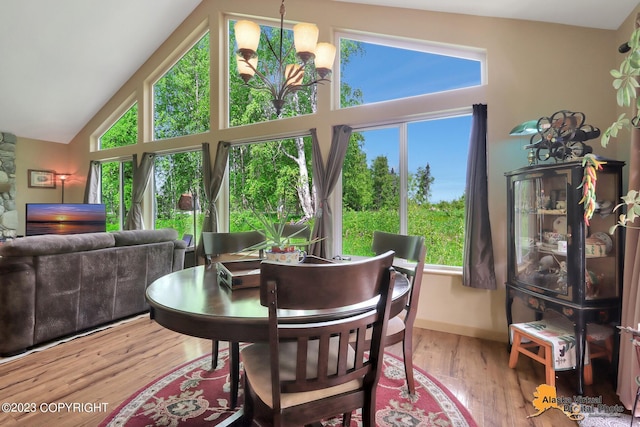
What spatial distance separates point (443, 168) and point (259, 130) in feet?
7.79

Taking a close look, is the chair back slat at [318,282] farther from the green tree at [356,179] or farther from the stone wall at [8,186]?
the stone wall at [8,186]

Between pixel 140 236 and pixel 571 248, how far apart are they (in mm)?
3676

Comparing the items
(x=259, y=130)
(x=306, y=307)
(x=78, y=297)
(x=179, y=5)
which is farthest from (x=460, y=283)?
(x=179, y=5)

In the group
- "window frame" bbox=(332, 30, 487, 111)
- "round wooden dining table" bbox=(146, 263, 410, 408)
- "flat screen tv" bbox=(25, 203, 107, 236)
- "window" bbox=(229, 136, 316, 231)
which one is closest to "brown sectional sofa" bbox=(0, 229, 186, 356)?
"window" bbox=(229, 136, 316, 231)

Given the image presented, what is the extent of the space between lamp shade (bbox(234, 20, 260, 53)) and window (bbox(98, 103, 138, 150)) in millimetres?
4464

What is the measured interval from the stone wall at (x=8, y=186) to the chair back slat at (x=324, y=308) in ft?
21.7

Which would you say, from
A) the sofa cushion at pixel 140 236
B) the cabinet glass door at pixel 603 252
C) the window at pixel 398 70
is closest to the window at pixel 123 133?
the sofa cushion at pixel 140 236

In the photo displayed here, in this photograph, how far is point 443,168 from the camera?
3.16 m

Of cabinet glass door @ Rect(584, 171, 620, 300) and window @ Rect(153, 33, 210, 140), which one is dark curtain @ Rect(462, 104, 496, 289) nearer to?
cabinet glass door @ Rect(584, 171, 620, 300)

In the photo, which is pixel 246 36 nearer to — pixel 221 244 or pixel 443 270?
pixel 221 244

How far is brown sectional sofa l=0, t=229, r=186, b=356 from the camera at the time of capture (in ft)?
7.70

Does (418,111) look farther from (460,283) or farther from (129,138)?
(129,138)

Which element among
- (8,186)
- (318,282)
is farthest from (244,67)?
(8,186)

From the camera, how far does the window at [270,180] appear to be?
4000mm
